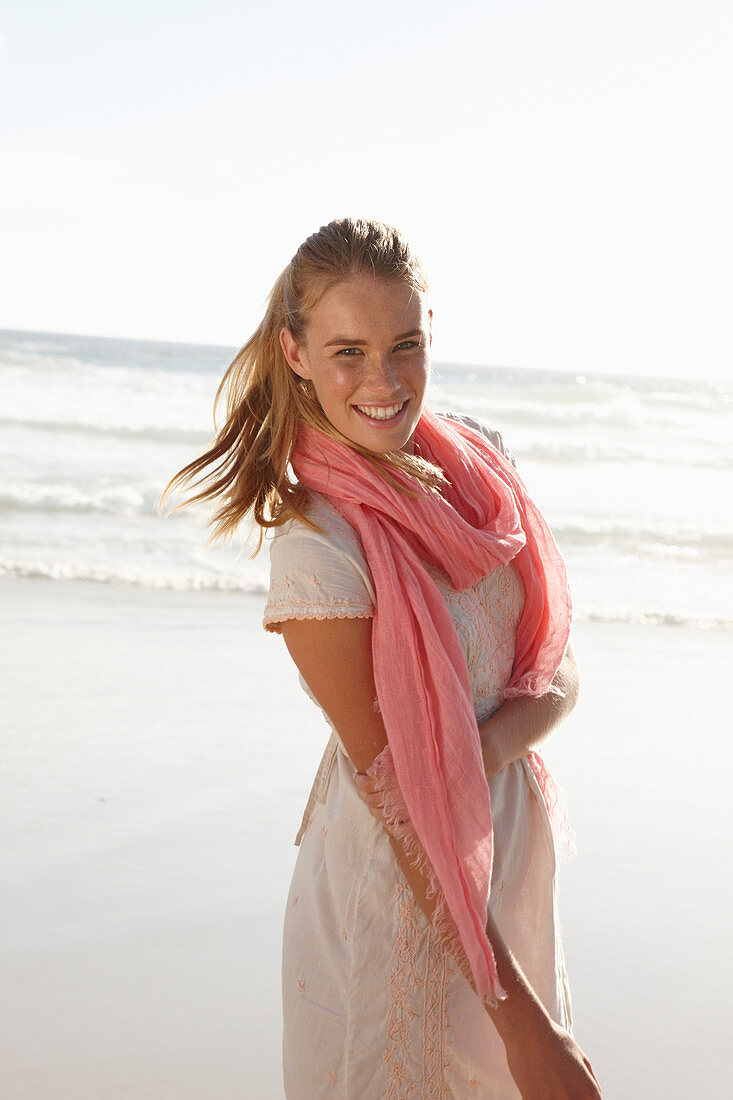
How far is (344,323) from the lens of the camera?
58.1 inches

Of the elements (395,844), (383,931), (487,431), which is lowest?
(383,931)

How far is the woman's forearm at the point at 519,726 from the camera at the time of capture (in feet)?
5.00

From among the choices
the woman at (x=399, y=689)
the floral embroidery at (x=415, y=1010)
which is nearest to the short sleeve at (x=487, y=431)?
the woman at (x=399, y=689)

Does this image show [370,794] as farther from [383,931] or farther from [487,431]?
[487,431]

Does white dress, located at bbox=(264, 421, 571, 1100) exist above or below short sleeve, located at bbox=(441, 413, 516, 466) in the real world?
below

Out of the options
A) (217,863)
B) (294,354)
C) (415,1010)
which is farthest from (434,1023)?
(217,863)

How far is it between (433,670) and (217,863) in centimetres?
225

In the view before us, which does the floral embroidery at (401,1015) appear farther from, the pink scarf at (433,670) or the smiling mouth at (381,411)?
the smiling mouth at (381,411)

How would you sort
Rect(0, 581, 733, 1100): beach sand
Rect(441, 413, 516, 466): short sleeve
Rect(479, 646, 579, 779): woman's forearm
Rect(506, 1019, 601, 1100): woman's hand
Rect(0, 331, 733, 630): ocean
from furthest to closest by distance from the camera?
Rect(0, 331, 733, 630): ocean
Rect(0, 581, 733, 1100): beach sand
Rect(441, 413, 516, 466): short sleeve
Rect(479, 646, 579, 779): woman's forearm
Rect(506, 1019, 601, 1100): woman's hand

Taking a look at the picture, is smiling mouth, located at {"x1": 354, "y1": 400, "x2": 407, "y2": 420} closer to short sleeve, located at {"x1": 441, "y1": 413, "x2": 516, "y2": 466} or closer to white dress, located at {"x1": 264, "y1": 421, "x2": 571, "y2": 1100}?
white dress, located at {"x1": 264, "y1": 421, "x2": 571, "y2": 1100}

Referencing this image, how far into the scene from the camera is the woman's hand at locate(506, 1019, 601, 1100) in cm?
131

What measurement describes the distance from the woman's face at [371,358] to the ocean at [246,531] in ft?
0.88

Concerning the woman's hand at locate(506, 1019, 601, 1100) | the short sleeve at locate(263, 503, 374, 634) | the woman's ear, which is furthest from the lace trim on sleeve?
the woman's hand at locate(506, 1019, 601, 1100)

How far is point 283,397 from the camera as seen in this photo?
62.4 inches
